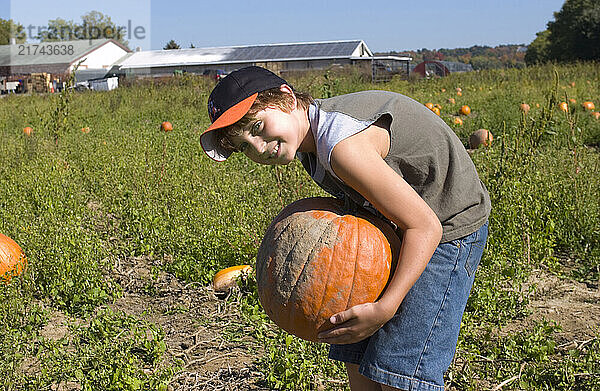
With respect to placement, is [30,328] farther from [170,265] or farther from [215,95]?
[215,95]

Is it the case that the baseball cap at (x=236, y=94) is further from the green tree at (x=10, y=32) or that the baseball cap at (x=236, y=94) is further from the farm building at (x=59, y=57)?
the green tree at (x=10, y=32)

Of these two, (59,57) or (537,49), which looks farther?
(59,57)

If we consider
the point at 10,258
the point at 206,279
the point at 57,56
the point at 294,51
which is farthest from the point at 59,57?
the point at 206,279

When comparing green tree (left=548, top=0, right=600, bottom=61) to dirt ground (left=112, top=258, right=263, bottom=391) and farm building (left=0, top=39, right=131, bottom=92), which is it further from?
farm building (left=0, top=39, right=131, bottom=92)

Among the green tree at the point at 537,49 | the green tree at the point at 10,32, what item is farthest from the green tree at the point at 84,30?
the green tree at the point at 537,49

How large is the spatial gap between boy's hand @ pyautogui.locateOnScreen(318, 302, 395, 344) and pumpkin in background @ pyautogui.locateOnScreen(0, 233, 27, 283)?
2.92 metres

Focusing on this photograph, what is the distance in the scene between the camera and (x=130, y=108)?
1402cm

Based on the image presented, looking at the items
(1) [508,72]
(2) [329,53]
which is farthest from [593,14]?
(1) [508,72]

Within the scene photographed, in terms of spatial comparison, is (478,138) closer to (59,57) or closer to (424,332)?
(424,332)

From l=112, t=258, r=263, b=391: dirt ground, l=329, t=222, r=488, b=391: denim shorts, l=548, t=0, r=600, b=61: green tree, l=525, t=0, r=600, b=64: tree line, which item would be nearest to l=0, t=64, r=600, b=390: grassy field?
l=112, t=258, r=263, b=391: dirt ground

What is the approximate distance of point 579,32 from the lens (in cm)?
4050

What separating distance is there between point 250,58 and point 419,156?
173 ft

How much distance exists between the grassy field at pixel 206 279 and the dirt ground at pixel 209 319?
0.01 meters

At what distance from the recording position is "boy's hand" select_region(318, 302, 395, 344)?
71.9 inches
